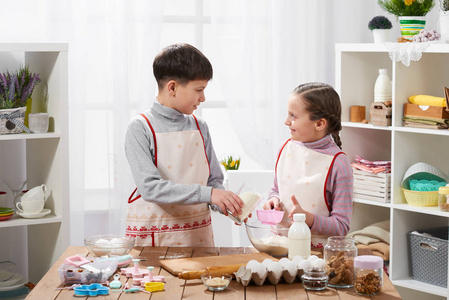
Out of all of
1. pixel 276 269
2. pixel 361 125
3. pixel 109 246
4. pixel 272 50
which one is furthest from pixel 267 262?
pixel 272 50

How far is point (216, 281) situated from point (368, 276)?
374 millimetres

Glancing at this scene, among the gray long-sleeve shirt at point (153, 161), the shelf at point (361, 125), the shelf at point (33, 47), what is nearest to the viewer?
the gray long-sleeve shirt at point (153, 161)

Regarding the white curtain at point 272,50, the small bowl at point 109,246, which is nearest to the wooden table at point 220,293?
the small bowl at point 109,246

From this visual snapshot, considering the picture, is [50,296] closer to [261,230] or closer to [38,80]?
[261,230]

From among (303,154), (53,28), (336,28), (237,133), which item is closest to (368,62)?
(336,28)

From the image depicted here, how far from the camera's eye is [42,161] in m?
3.10

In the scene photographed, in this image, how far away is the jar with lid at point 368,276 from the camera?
1.61m

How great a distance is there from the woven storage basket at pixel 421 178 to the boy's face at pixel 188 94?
134 centimetres

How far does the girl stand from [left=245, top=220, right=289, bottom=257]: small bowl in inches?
9.5

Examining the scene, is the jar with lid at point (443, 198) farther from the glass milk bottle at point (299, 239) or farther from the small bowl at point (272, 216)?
the glass milk bottle at point (299, 239)

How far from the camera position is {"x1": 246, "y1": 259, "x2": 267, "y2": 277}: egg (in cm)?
165

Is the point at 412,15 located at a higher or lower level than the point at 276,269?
higher

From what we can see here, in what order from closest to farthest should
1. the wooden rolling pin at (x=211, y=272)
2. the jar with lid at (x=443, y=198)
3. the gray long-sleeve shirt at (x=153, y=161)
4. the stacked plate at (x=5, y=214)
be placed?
the wooden rolling pin at (x=211, y=272) → the gray long-sleeve shirt at (x=153, y=161) → the stacked plate at (x=5, y=214) → the jar with lid at (x=443, y=198)

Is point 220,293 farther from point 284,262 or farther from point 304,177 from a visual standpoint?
point 304,177
